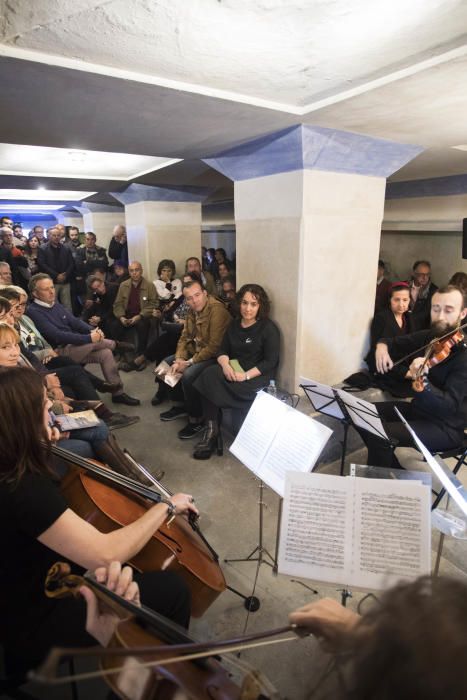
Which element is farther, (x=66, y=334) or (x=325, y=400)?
(x=66, y=334)

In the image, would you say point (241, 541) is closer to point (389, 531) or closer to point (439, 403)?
point (389, 531)

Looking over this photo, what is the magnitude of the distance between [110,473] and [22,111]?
2.08m

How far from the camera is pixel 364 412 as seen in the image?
1.87m

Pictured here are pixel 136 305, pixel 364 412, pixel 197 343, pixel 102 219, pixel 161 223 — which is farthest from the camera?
pixel 102 219

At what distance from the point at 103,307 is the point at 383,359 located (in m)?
4.17

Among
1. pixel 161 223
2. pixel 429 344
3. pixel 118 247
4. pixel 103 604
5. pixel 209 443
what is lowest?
pixel 209 443

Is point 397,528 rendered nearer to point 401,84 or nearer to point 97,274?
point 401,84

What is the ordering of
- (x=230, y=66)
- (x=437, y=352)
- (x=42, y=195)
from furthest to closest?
(x=42, y=195) < (x=437, y=352) < (x=230, y=66)

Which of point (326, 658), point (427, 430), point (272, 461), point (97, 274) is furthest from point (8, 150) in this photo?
point (326, 658)

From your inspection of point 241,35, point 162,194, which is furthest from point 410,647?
point 162,194

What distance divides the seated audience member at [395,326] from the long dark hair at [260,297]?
1.03 meters

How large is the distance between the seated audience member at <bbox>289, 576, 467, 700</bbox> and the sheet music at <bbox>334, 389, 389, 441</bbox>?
48.2 inches

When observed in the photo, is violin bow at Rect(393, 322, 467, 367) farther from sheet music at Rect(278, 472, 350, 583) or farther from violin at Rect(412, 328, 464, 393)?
sheet music at Rect(278, 472, 350, 583)

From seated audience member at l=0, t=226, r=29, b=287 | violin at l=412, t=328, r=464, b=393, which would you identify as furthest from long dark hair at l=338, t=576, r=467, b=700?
seated audience member at l=0, t=226, r=29, b=287
